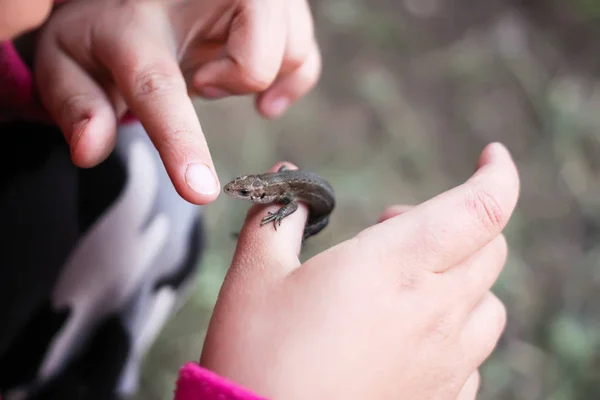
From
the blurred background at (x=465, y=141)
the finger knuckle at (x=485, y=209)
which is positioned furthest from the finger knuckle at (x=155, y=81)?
the blurred background at (x=465, y=141)

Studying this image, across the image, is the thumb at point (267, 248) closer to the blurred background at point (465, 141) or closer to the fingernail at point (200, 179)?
the fingernail at point (200, 179)

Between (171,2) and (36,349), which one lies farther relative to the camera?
(36,349)

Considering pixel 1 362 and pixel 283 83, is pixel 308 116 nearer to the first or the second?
pixel 283 83

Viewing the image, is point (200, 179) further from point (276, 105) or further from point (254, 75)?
point (276, 105)

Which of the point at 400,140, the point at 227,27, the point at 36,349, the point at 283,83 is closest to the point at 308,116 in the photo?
the point at 400,140

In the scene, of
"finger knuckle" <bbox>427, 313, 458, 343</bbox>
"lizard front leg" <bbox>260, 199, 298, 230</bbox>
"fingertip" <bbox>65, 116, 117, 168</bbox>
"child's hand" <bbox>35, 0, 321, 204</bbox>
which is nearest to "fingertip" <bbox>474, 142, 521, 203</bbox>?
"finger knuckle" <bbox>427, 313, 458, 343</bbox>
